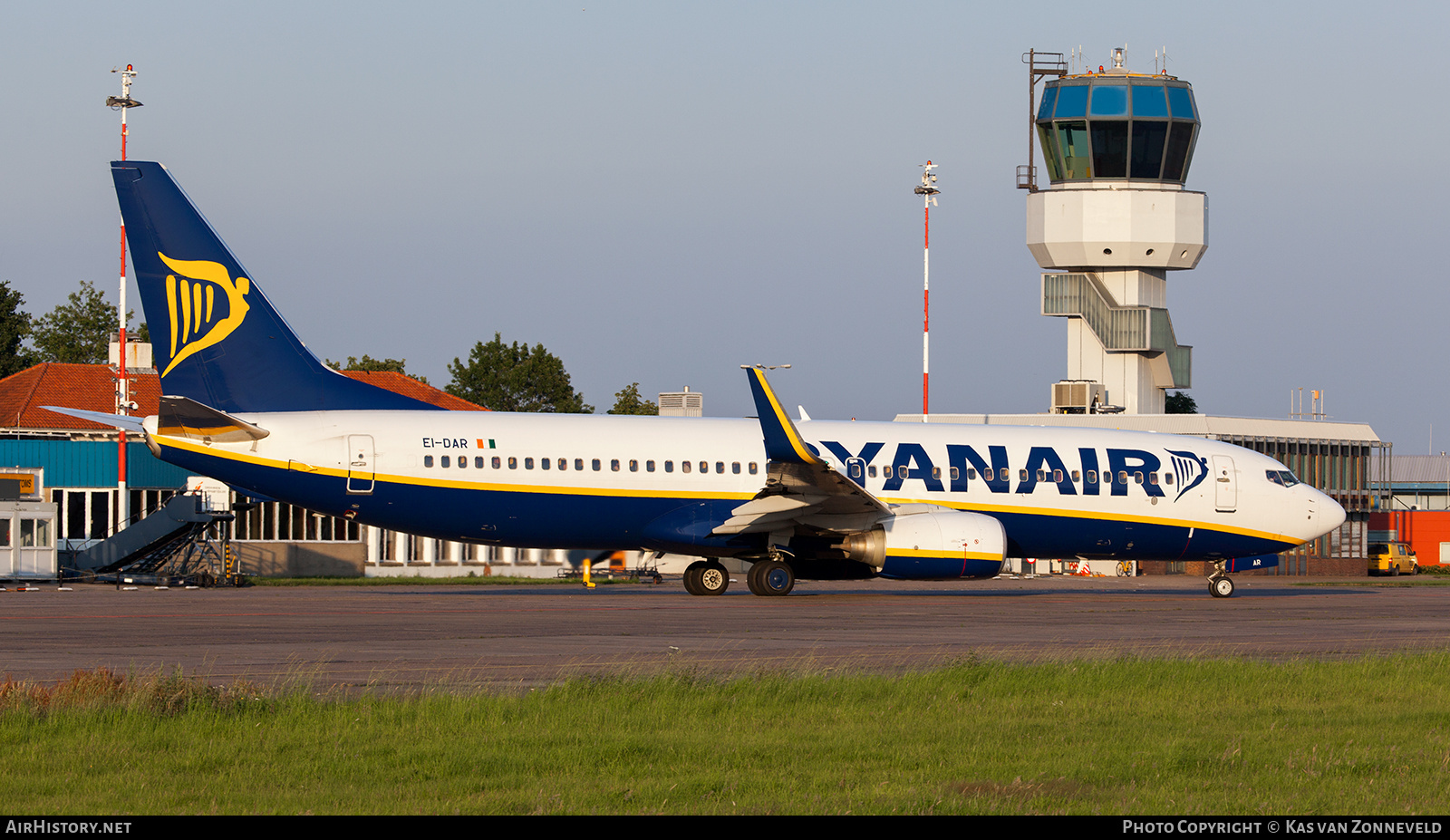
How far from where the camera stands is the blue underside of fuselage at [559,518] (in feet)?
93.1

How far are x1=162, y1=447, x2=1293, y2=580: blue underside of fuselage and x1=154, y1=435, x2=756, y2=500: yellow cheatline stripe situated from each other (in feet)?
0.20

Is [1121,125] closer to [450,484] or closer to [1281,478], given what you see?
[1281,478]

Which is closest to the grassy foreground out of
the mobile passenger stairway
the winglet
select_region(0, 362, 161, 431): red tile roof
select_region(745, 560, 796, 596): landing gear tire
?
the winglet

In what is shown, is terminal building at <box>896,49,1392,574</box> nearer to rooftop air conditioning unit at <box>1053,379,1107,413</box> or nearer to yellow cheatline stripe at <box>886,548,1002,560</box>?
rooftop air conditioning unit at <box>1053,379,1107,413</box>

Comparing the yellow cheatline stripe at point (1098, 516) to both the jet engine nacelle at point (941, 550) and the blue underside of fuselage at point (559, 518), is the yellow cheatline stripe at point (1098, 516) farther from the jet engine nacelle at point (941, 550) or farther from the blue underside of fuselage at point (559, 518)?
the jet engine nacelle at point (941, 550)

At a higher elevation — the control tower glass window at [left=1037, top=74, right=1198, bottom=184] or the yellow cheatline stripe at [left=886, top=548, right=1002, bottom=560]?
the control tower glass window at [left=1037, top=74, right=1198, bottom=184]

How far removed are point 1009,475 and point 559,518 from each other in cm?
895

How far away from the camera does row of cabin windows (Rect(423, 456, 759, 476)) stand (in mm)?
29047

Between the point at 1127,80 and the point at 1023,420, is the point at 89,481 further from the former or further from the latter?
the point at 1127,80

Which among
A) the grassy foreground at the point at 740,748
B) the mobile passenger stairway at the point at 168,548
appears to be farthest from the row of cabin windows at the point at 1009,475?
the mobile passenger stairway at the point at 168,548

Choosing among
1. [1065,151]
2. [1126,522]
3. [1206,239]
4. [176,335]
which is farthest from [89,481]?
[1206,239]

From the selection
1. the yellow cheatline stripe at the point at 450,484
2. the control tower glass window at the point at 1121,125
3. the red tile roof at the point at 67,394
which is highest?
the control tower glass window at the point at 1121,125

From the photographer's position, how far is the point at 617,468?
2995cm

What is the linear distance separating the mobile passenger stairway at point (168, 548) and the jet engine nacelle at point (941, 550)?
1963cm
